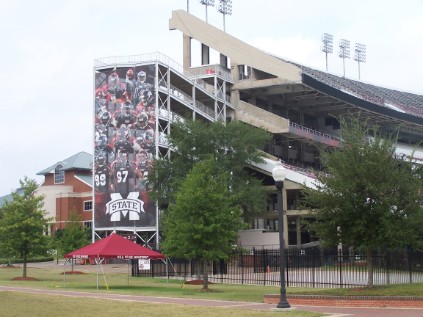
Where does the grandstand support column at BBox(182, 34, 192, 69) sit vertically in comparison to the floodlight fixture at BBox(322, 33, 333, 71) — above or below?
below

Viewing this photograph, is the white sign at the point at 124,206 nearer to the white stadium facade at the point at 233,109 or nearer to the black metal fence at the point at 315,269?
the white stadium facade at the point at 233,109

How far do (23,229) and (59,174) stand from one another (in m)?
53.5

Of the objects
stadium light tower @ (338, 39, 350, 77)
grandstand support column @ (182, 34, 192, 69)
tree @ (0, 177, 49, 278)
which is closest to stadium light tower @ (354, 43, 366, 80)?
stadium light tower @ (338, 39, 350, 77)

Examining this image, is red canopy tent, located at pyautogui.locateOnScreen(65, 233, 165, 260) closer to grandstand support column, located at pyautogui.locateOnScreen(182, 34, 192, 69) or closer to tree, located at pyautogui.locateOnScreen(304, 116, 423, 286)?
tree, located at pyautogui.locateOnScreen(304, 116, 423, 286)

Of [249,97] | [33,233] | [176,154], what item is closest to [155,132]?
[176,154]

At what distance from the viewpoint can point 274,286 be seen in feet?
115

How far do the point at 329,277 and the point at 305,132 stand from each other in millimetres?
48142

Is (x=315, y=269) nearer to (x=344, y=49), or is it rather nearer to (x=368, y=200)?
(x=368, y=200)

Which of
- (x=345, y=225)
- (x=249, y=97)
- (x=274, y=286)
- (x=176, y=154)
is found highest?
(x=249, y=97)

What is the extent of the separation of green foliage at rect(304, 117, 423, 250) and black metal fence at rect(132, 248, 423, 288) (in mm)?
3118

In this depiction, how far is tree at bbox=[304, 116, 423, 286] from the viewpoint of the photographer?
81.7 ft

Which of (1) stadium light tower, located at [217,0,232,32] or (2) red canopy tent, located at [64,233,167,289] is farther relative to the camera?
(1) stadium light tower, located at [217,0,232,32]

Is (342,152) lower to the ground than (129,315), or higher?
higher

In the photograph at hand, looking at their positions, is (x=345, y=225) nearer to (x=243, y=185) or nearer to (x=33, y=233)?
(x=33, y=233)
